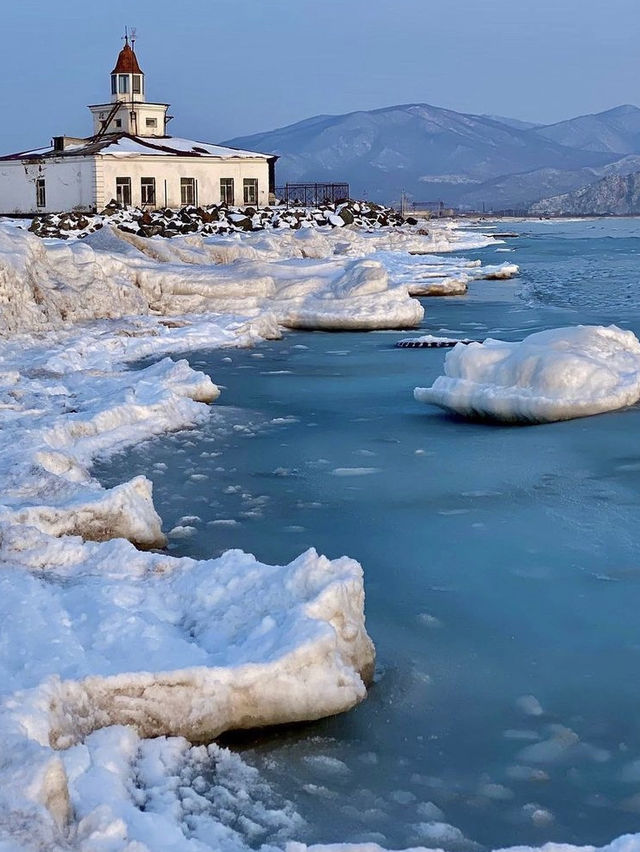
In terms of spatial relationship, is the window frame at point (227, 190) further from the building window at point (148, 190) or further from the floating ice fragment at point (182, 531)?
the floating ice fragment at point (182, 531)

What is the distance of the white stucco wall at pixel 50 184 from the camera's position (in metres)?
39.4

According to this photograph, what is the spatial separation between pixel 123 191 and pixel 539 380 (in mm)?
33683

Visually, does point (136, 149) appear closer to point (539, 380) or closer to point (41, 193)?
point (41, 193)

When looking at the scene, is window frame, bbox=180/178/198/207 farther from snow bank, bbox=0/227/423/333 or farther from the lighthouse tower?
snow bank, bbox=0/227/423/333

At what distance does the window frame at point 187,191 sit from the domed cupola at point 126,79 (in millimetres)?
5171

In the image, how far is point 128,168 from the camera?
39.9 meters

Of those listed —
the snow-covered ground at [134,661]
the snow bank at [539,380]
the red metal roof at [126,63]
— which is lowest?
the snow-covered ground at [134,661]

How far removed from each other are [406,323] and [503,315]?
7.89ft

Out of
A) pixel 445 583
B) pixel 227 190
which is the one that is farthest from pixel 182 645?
pixel 227 190

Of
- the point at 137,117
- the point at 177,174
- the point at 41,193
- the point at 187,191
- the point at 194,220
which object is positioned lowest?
the point at 194,220

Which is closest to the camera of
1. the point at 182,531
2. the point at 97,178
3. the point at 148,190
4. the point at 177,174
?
the point at 182,531

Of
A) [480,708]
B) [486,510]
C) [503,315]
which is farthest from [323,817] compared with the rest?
[503,315]

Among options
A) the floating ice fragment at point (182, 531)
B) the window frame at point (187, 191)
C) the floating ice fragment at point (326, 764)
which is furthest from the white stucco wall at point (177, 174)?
the floating ice fragment at point (326, 764)

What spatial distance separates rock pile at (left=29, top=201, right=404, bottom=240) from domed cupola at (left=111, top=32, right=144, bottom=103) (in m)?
7.23
